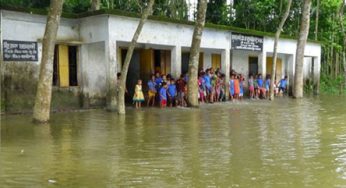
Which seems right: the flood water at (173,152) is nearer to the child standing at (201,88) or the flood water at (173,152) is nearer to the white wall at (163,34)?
the white wall at (163,34)

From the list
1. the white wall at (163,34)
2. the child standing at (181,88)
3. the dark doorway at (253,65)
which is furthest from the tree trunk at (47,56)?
the dark doorway at (253,65)

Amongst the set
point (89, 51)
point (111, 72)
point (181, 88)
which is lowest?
point (181, 88)

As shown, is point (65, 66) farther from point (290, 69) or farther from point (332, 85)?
point (332, 85)

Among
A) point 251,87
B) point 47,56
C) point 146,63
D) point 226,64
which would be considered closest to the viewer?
point 47,56

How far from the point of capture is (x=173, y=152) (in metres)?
8.13

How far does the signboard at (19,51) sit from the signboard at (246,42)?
924 centimetres

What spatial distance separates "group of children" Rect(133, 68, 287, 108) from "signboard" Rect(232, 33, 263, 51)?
1288mm

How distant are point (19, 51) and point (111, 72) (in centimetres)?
290

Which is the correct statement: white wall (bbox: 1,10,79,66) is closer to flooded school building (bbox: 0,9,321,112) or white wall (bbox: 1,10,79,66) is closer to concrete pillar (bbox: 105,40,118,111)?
flooded school building (bbox: 0,9,321,112)

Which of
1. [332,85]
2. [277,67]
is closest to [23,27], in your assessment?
[277,67]

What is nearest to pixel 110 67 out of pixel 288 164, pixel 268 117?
pixel 268 117

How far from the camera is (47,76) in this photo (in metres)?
11.5

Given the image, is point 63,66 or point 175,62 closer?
point 63,66

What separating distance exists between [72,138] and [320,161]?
16.3 feet
